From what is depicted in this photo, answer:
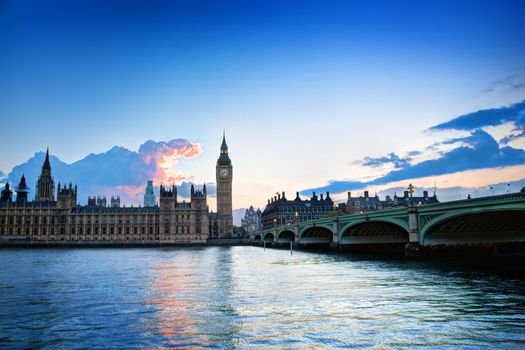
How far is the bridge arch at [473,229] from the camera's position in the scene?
4728 centimetres

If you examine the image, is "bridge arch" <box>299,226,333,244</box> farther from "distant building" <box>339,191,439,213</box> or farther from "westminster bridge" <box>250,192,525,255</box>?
"distant building" <box>339,191,439,213</box>

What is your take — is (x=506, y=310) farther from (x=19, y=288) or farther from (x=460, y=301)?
(x=19, y=288)

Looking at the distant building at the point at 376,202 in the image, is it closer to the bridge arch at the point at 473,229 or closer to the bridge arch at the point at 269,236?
the bridge arch at the point at 269,236

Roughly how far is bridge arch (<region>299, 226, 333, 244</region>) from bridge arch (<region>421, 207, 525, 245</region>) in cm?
4585

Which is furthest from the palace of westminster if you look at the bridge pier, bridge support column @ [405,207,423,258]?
bridge support column @ [405,207,423,258]

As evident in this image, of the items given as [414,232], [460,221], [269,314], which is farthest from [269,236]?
[269,314]

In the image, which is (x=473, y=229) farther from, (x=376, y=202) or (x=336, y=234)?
(x=376, y=202)

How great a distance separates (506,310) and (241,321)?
12.0m

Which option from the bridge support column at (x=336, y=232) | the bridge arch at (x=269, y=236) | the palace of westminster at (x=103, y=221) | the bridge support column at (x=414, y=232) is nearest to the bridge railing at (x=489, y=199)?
the bridge support column at (x=414, y=232)

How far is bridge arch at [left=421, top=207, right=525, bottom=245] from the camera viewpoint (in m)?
47.3

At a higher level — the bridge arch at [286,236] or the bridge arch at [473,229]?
the bridge arch at [473,229]

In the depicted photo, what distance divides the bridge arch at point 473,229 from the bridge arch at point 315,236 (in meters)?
45.9

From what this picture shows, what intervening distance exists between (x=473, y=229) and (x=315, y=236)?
56.4m

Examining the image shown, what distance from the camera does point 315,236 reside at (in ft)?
356
